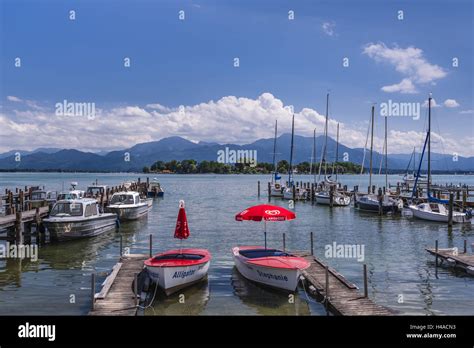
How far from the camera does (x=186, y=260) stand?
1866 cm

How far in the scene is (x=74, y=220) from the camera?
3053 centimetres

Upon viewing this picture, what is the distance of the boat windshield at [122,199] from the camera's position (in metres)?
43.8

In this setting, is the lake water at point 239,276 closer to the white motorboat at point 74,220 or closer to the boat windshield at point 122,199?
the white motorboat at point 74,220

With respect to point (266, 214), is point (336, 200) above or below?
below

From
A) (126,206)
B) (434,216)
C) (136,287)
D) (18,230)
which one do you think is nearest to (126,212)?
(126,206)

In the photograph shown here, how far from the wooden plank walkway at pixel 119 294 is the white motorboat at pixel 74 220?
1115 centimetres

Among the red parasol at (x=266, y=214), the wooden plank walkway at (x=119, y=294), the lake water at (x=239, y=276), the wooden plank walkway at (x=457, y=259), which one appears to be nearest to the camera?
the wooden plank walkway at (x=119, y=294)

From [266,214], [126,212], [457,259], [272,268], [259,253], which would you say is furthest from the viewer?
[126,212]

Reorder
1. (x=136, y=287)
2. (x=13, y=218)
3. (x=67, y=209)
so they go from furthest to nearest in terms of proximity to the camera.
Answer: (x=67, y=209), (x=13, y=218), (x=136, y=287)

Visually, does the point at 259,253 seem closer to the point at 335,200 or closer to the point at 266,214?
the point at 266,214

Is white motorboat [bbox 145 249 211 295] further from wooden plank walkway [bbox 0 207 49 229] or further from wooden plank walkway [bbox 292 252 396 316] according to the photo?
wooden plank walkway [bbox 0 207 49 229]

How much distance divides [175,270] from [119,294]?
2353 mm

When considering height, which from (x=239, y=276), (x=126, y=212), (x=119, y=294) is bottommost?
(x=239, y=276)

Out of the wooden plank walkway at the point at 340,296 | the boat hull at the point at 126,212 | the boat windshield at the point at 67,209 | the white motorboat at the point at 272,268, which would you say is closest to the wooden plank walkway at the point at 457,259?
the wooden plank walkway at the point at 340,296
